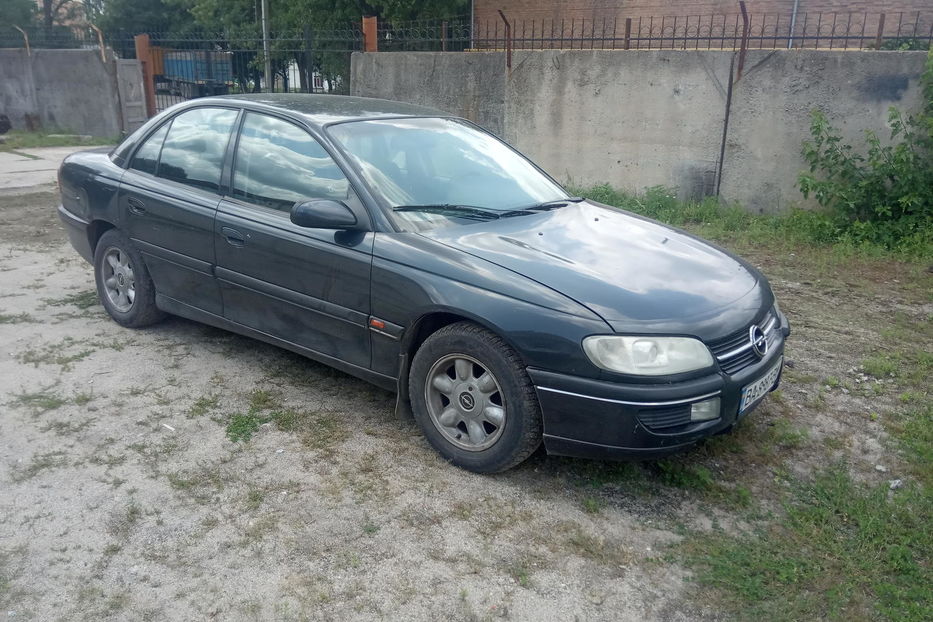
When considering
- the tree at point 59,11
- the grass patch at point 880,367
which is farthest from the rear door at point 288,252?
the tree at point 59,11

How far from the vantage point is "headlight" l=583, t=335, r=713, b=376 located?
323cm

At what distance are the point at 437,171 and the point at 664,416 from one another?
1876 mm

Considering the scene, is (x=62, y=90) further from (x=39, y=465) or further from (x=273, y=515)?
(x=273, y=515)

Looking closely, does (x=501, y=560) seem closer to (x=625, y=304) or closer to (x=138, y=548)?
(x=625, y=304)

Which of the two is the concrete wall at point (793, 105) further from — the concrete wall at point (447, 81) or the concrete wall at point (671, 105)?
the concrete wall at point (447, 81)

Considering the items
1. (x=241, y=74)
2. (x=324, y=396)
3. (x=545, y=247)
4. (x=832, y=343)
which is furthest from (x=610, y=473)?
(x=241, y=74)

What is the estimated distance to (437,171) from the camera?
4.32 meters

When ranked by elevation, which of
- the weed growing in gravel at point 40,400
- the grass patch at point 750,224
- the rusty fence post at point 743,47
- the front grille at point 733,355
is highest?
the rusty fence post at point 743,47

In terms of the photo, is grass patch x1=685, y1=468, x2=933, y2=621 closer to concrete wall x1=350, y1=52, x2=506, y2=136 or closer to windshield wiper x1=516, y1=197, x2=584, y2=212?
windshield wiper x1=516, y1=197, x2=584, y2=212

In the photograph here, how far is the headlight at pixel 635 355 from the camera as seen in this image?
10.6 feet

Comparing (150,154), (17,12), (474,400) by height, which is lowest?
(474,400)

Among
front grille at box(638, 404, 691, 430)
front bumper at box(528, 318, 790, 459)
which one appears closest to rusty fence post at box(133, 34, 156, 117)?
front bumper at box(528, 318, 790, 459)

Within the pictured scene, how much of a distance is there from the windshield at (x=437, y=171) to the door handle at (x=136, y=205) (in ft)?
5.10

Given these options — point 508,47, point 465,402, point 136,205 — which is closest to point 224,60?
point 508,47
